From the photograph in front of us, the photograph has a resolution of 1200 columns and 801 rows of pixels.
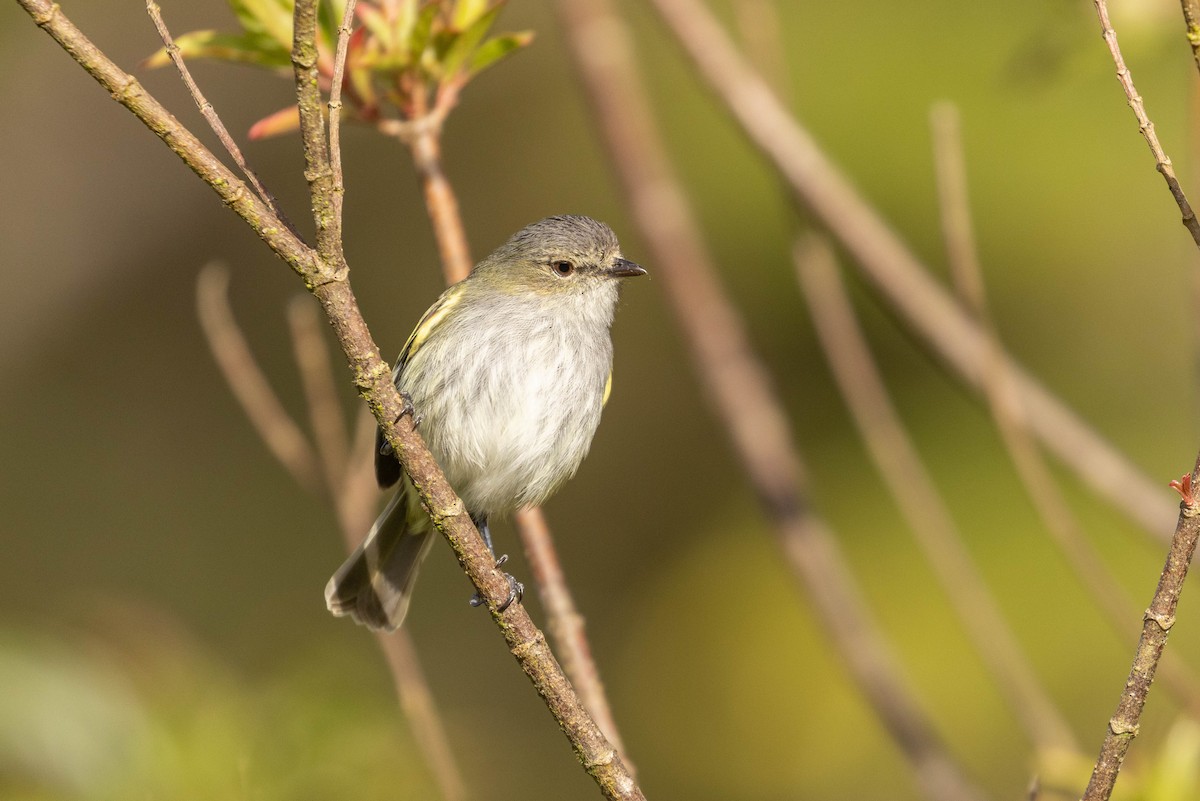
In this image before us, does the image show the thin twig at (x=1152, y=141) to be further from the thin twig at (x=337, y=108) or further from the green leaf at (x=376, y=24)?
the green leaf at (x=376, y=24)

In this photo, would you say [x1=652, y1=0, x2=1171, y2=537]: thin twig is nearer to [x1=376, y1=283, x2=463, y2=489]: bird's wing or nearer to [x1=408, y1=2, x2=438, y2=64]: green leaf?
[x1=376, y1=283, x2=463, y2=489]: bird's wing

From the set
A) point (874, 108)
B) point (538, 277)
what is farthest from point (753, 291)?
point (538, 277)

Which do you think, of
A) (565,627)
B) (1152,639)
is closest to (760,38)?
(565,627)

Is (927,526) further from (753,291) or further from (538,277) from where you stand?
(753,291)

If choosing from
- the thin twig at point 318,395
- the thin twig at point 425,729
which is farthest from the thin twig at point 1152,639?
the thin twig at point 318,395

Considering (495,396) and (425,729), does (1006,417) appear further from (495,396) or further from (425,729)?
(425,729)
